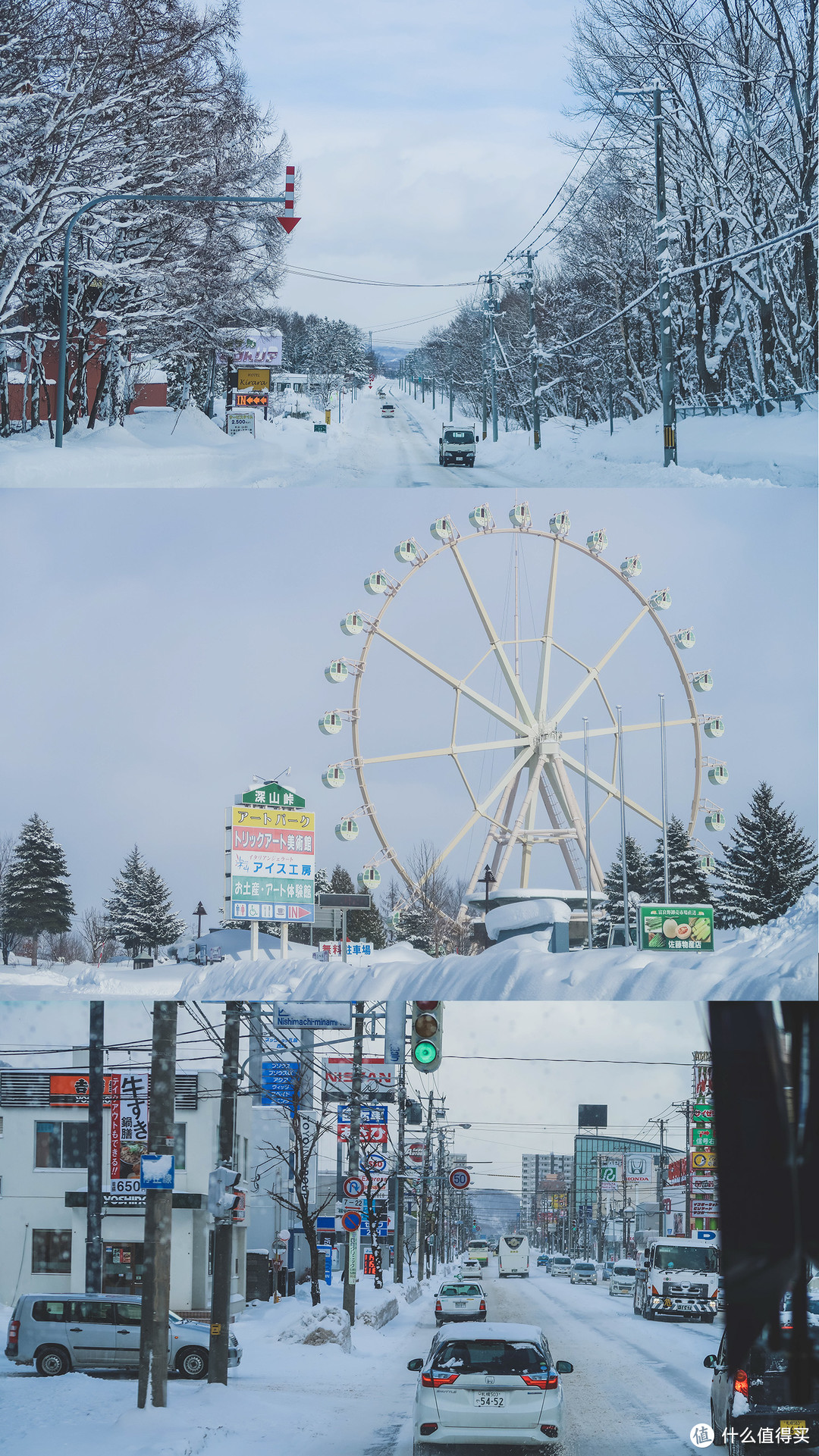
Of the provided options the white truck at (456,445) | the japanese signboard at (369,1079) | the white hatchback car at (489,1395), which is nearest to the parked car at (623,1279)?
the japanese signboard at (369,1079)

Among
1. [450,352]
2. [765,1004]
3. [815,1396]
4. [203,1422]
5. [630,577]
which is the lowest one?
[203,1422]

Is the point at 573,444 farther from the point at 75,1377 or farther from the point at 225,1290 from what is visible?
the point at 75,1377

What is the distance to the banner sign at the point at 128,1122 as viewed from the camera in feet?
63.3

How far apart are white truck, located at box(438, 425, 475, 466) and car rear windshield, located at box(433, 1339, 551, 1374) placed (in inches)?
483

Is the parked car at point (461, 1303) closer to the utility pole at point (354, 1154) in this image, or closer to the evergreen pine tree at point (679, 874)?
the utility pole at point (354, 1154)

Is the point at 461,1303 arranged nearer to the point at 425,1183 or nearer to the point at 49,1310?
the point at 49,1310

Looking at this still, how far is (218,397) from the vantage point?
63.2 feet

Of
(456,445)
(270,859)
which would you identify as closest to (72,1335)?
(270,859)

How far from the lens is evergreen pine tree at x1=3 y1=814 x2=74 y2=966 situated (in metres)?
18.7

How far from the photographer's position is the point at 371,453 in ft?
61.2

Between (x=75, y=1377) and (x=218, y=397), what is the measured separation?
38.9 feet

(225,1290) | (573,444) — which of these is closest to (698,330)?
(573,444)

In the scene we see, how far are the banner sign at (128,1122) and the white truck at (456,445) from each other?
29.9 ft

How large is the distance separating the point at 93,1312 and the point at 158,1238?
5.32 m
